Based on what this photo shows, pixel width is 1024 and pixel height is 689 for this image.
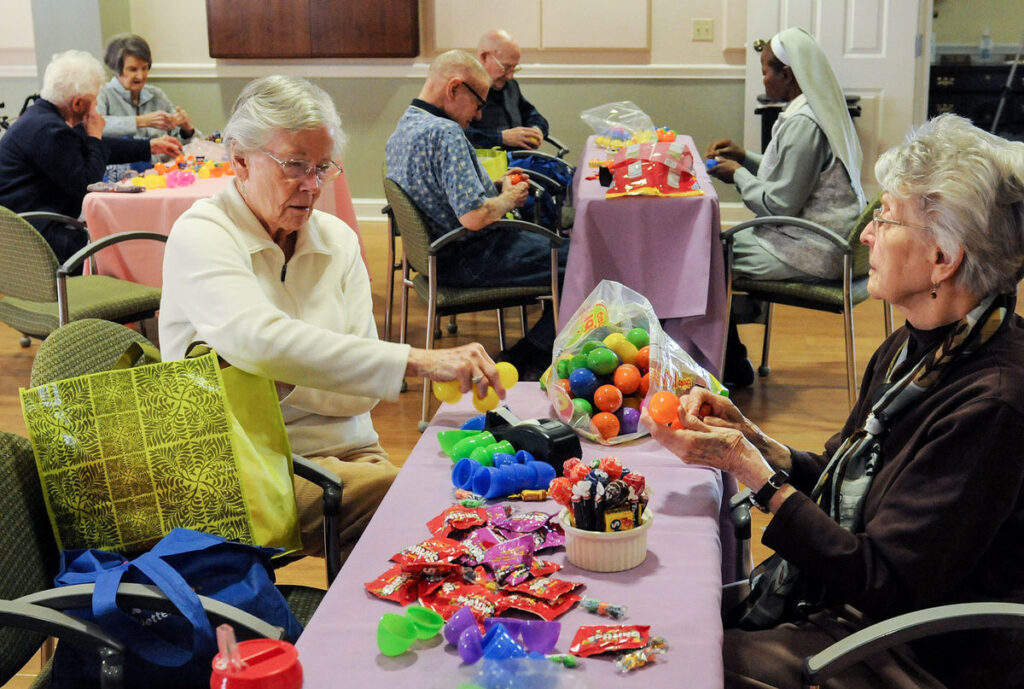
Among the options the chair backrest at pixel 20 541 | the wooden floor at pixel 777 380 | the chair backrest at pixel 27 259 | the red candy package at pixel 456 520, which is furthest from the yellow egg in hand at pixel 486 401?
the chair backrest at pixel 27 259

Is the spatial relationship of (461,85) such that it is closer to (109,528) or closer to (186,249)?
(186,249)

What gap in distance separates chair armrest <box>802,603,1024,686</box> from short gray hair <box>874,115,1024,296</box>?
468mm

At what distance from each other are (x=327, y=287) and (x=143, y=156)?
3.33m

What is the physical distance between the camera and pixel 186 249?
2062 millimetres

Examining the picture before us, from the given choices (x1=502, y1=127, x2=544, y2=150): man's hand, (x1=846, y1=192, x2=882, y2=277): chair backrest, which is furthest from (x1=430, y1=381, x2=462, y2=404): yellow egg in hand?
(x1=502, y1=127, x2=544, y2=150): man's hand

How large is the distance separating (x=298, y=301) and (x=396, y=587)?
0.98 metres

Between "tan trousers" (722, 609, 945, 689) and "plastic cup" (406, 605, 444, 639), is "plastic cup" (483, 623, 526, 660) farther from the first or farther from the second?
"tan trousers" (722, 609, 945, 689)

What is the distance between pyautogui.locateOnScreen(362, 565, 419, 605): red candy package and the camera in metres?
1.38

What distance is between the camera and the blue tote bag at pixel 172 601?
4.77 ft

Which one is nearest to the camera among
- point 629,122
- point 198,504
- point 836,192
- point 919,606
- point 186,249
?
point 919,606

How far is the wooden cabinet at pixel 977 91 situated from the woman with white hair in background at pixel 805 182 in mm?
4196

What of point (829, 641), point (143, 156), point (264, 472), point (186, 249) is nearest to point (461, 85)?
point (143, 156)

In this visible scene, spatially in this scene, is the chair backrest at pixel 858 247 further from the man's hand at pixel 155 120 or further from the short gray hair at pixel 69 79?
the man's hand at pixel 155 120

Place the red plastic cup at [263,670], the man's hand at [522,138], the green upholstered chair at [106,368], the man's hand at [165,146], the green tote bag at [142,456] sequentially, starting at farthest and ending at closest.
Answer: the man's hand at [522,138]
the man's hand at [165,146]
the green upholstered chair at [106,368]
the green tote bag at [142,456]
the red plastic cup at [263,670]
